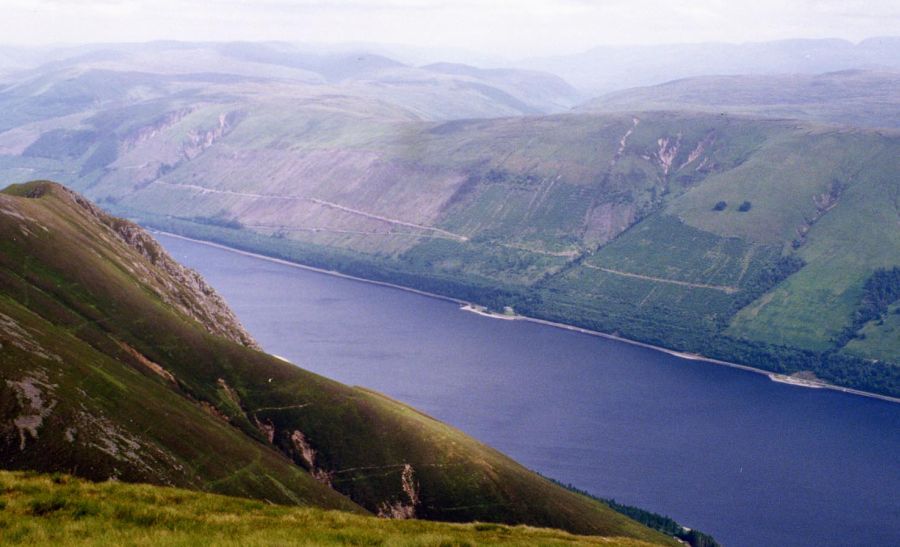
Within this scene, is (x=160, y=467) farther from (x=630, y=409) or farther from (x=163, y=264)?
(x=630, y=409)

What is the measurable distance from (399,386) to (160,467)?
376 feet

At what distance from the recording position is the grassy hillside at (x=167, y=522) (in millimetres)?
24967

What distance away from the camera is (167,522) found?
27.2 m

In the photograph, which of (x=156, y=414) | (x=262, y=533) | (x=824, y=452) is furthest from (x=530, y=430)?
(x=262, y=533)

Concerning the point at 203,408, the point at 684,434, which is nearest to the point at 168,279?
the point at 203,408

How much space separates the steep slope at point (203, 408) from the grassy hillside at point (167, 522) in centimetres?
2667

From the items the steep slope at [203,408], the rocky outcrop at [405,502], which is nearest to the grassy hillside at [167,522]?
the steep slope at [203,408]

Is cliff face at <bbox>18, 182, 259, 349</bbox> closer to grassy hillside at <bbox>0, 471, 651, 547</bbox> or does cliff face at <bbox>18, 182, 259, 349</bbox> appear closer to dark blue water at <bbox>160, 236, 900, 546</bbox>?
dark blue water at <bbox>160, 236, 900, 546</bbox>

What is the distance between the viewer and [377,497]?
83688 mm

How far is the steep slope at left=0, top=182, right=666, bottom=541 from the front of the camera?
203 feet

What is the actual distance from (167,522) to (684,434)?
14267 cm

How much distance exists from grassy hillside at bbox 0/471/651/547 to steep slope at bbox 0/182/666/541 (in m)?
26.7

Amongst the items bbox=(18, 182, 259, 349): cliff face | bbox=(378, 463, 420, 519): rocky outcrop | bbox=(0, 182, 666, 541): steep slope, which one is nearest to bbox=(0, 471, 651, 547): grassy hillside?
bbox=(0, 182, 666, 541): steep slope

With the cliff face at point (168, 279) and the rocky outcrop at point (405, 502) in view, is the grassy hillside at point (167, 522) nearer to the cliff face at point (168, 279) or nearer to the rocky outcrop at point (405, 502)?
the rocky outcrop at point (405, 502)
